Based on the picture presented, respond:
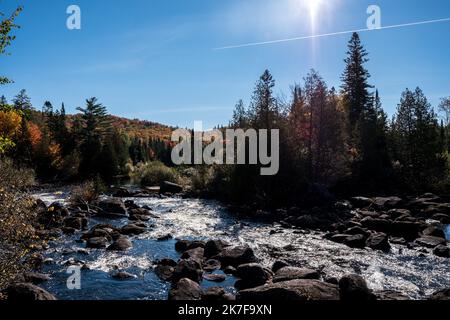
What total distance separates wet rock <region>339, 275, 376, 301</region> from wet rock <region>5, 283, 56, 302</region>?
8.34 metres

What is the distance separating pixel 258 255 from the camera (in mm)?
15203

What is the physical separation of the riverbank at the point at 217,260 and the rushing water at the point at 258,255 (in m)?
0.03

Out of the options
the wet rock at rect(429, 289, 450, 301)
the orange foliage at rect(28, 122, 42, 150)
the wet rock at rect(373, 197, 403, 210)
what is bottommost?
the wet rock at rect(429, 289, 450, 301)

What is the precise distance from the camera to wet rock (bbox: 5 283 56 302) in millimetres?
9203

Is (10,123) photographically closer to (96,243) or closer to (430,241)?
(96,243)

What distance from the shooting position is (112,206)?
25719 mm

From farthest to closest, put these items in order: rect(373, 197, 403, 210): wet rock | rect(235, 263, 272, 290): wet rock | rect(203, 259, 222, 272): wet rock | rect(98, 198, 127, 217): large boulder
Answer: rect(373, 197, 403, 210): wet rock, rect(98, 198, 127, 217): large boulder, rect(203, 259, 222, 272): wet rock, rect(235, 263, 272, 290): wet rock

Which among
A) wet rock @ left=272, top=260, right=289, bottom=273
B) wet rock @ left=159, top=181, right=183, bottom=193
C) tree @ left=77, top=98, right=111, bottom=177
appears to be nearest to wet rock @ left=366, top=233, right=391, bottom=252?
wet rock @ left=272, top=260, right=289, bottom=273

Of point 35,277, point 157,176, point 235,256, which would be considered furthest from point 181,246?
point 157,176

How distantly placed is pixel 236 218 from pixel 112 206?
30.6ft

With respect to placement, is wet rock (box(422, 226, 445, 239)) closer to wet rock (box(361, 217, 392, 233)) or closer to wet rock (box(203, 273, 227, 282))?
wet rock (box(361, 217, 392, 233))

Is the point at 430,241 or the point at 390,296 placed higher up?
the point at 430,241

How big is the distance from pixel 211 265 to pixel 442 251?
9925mm
